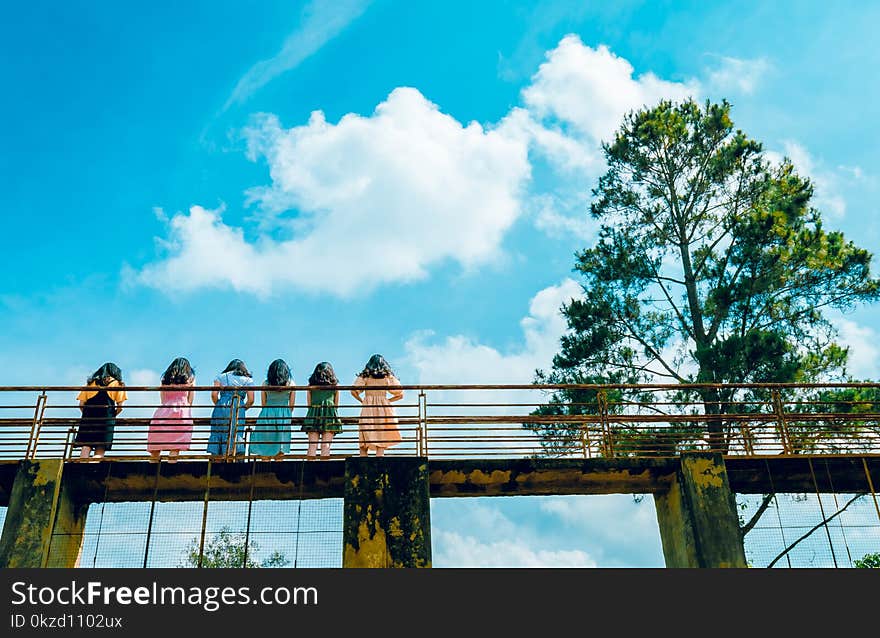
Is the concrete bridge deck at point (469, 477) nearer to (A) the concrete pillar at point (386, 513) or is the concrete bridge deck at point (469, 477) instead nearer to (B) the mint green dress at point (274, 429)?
(B) the mint green dress at point (274, 429)

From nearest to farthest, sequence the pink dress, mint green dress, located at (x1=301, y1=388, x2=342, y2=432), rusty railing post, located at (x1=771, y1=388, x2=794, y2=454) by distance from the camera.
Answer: the pink dress, mint green dress, located at (x1=301, y1=388, x2=342, y2=432), rusty railing post, located at (x1=771, y1=388, x2=794, y2=454)

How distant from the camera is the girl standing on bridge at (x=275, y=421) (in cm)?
1015

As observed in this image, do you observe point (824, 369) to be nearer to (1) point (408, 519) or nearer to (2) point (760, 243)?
(2) point (760, 243)

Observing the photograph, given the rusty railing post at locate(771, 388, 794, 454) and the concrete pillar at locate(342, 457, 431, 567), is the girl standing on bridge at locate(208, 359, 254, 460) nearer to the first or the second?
the concrete pillar at locate(342, 457, 431, 567)

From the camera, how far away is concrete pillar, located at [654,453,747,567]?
33.0 ft

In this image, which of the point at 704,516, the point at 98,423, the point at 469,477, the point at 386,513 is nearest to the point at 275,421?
the point at 386,513

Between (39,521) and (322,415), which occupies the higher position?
(322,415)

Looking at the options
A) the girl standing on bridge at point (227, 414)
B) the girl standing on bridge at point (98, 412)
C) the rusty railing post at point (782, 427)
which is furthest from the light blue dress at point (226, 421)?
the rusty railing post at point (782, 427)

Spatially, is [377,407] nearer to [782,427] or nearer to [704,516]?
[704,516]

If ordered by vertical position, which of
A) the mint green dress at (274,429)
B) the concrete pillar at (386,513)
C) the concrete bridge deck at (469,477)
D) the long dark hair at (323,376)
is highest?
the long dark hair at (323,376)

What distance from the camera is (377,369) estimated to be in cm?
1060

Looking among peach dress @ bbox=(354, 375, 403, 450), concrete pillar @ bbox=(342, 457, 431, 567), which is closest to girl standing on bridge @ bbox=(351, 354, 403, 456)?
peach dress @ bbox=(354, 375, 403, 450)

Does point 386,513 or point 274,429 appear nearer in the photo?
point 386,513

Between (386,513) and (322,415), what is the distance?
1.49m
